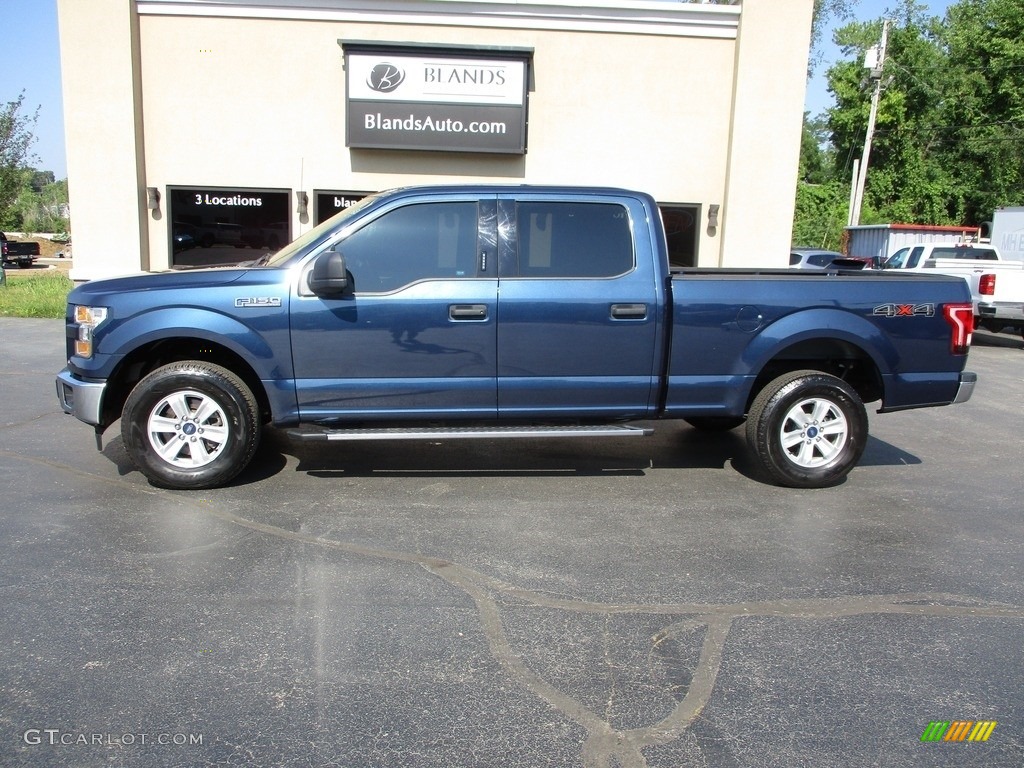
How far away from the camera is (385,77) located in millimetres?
13336

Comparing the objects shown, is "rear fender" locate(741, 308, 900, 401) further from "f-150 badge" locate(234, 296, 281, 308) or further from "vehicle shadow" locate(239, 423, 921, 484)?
"f-150 badge" locate(234, 296, 281, 308)

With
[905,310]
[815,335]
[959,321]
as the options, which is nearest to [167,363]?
[815,335]

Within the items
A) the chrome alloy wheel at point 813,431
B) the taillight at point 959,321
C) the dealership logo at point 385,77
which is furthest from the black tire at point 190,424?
the dealership logo at point 385,77

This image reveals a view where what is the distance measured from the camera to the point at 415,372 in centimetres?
562

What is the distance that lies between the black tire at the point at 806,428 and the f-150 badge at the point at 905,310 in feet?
1.83

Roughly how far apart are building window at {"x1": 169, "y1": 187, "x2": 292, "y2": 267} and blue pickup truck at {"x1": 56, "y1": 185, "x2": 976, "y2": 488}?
846 cm

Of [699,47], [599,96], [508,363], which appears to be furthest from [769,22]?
[508,363]

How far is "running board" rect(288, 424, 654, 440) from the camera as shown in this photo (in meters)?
5.50

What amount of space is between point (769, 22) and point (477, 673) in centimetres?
1291

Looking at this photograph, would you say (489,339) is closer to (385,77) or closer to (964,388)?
(964,388)

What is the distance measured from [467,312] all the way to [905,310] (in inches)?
120

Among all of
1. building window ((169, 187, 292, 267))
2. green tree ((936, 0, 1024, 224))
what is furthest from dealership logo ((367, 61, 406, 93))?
green tree ((936, 0, 1024, 224))

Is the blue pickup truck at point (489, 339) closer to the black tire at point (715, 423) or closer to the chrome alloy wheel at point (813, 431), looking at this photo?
the chrome alloy wheel at point (813, 431)

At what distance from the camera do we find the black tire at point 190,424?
18.0 ft
